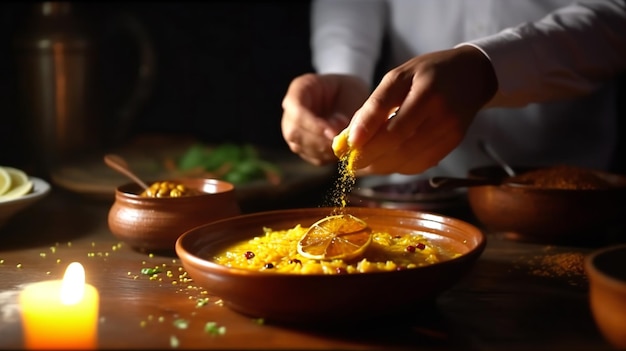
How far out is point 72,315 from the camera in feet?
3.63

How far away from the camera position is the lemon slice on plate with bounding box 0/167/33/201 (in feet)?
6.28

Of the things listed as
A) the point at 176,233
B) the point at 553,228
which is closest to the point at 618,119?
the point at 553,228

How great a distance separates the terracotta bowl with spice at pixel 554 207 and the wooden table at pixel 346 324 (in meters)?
0.04

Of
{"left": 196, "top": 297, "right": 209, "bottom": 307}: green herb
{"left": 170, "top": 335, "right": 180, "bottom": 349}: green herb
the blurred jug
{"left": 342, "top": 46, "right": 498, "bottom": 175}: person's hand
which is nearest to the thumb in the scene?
{"left": 342, "top": 46, "right": 498, "bottom": 175}: person's hand

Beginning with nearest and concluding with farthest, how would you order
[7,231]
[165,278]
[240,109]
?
[165,278]
[7,231]
[240,109]

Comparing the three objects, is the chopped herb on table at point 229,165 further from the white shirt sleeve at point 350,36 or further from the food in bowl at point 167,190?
the food in bowl at point 167,190

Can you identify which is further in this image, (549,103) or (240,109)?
(240,109)

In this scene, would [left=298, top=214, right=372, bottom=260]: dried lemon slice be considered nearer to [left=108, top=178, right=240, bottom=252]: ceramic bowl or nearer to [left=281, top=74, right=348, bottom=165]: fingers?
[left=108, top=178, right=240, bottom=252]: ceramic bowl

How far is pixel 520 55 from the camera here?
6.11 feet

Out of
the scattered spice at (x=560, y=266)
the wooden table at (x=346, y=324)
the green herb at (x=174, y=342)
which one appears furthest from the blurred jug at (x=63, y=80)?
the scattered spice at (x=560, y=266)

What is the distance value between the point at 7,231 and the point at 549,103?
1.76m

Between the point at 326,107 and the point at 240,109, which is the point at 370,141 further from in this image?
the point at 240,109

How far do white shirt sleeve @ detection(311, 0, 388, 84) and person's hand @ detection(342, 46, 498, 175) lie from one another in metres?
0.92

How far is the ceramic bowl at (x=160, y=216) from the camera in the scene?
167cm
